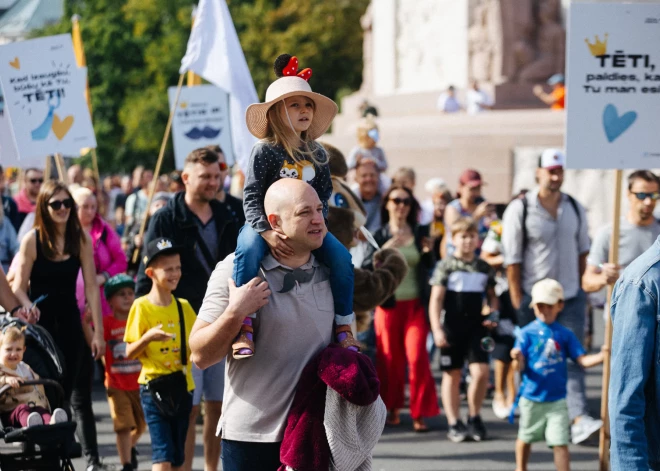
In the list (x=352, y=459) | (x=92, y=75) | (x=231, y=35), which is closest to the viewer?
(x=352, y=459)

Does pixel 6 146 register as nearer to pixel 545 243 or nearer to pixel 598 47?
pixel 545 243

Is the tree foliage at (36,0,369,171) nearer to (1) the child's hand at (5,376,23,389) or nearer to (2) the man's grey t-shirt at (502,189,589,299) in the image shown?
(2) the man's grey t-shirt at (502,189,589,299)

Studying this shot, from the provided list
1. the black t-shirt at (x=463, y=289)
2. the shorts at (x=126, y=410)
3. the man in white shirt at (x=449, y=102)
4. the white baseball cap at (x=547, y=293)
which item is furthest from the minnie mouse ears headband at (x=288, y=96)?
the man in white shirt at (x=449, y=102)

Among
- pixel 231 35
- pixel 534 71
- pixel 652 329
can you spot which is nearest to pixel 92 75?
pixel 534 71

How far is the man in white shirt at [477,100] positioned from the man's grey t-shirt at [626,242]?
1253cm

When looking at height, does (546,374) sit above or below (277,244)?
below

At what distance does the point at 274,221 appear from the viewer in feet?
14.4

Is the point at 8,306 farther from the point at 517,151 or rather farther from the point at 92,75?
the point at 92,75

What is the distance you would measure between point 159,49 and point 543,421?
48.9m

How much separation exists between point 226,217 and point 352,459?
336 cm

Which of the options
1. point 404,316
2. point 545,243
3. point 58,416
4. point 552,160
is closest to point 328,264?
point 58,416

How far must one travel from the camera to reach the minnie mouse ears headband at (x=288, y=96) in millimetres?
4867

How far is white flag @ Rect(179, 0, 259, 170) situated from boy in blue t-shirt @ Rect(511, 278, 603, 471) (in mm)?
3481

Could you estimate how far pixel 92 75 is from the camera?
189 feet
